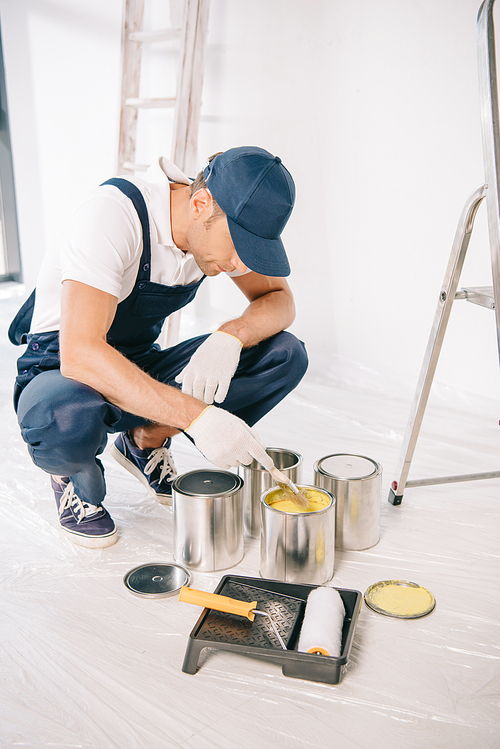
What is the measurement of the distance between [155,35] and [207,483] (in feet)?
7.35

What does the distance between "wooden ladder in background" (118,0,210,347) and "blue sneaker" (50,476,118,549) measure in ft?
4.76

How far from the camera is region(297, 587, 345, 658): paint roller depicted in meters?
1.02

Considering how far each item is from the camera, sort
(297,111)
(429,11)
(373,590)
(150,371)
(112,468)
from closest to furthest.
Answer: (373,590) → (150,371) → (112,468) → (429,11) → (297,111)

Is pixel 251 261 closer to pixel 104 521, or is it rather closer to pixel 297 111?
pixel 104 521

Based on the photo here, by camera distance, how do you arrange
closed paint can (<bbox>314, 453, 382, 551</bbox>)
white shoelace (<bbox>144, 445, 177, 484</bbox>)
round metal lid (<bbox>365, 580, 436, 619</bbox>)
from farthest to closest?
white shoelace (<bbox>144, 445, 177, 484</bbox>), closed paint can (<bbox>314, 453, 382, 551</bbox>), round metal lid (<bbox>365, 580, 436, 619</bbox>)

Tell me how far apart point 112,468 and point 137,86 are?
2040 millimetres

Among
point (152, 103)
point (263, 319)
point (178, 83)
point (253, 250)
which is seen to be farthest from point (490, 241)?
point (152, 103)

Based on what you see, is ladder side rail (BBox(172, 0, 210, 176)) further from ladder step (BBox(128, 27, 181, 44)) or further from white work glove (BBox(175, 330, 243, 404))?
white work glove (BBox(175, 330, 243, 404))

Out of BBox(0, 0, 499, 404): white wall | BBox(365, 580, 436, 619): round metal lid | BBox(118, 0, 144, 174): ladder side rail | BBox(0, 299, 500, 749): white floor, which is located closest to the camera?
BBox(0, 299, 500, 749): white floor

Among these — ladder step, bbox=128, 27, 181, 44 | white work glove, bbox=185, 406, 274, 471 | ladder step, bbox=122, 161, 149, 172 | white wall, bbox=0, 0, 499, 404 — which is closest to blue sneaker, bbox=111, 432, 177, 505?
white work glove, bbox=185, 406, 274, 471

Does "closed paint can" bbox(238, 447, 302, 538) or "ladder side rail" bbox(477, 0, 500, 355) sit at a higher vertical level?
"ladder side rail" bbox(477, 0, 500, 355)

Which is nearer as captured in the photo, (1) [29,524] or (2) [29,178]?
(1) [29,524]

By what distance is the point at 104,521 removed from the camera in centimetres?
149

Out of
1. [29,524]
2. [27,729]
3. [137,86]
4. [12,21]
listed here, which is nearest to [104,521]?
[29,524]
